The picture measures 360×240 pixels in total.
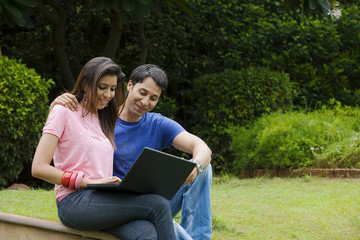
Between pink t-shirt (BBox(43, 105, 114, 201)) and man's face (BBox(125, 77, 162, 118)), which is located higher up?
man's face (BBox(125, 77, 162, 118))

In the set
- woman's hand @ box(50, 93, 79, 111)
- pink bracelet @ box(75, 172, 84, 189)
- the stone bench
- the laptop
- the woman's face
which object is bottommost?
the stone bench

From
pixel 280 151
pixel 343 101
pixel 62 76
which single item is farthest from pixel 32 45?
pixel 343 101

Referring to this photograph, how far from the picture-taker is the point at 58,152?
2.84 meters

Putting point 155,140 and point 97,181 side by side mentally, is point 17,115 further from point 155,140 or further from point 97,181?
point 97,181

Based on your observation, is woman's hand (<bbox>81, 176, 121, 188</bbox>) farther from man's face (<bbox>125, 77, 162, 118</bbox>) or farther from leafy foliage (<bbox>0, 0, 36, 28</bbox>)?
leafy foliage (<bbox>0, 0, 36, 28</bbox>)

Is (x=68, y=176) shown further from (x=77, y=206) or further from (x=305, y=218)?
(x=305, y=218)

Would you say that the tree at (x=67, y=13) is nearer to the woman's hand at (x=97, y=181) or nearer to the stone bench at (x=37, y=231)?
the stone bench at (x=37, y=231)

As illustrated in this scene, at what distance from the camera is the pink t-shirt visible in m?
2.80

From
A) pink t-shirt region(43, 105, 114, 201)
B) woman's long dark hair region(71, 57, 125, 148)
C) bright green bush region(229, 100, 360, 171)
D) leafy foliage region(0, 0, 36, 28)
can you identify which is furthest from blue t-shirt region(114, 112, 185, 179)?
bright green bush region(229, 100, 360, 171)

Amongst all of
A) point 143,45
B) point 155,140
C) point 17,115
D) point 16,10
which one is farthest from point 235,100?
point 155,140

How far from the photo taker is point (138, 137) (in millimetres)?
3385

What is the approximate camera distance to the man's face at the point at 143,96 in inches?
131

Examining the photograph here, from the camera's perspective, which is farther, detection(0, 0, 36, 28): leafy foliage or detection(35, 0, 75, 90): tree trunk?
detection(35, 0, 75, 90): tree trunk

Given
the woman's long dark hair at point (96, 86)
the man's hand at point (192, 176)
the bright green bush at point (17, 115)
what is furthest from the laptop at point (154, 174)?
A: the bright green bush at point (17, 115)
